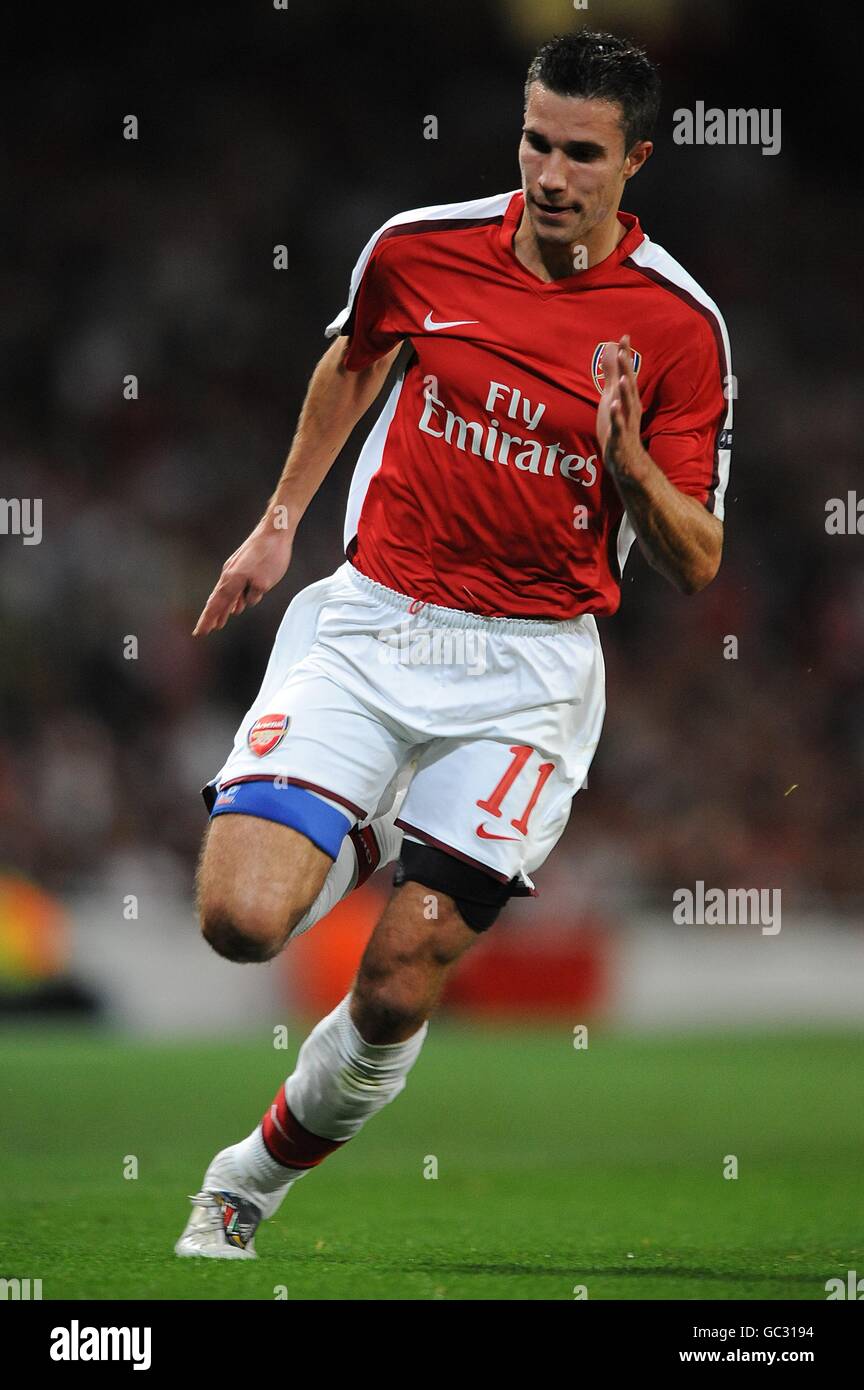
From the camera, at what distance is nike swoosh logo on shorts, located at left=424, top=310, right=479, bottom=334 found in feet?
16.3

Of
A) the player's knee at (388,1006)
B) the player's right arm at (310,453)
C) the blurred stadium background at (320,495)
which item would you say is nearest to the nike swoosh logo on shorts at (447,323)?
the player's right arm at (310,453)

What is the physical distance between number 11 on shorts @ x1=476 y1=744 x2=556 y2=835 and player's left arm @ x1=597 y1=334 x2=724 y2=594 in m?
0.61

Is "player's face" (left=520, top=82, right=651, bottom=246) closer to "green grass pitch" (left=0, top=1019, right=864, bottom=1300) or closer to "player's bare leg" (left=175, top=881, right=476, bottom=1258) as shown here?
"player's bare leg" (left=175, top=881, right=476, bottom=1258)

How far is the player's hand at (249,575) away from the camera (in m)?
5.04

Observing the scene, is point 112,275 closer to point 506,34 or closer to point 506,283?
point 506,34

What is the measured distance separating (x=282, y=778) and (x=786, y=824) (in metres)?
11.3

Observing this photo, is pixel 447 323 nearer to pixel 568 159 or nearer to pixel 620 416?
pixel 568 159

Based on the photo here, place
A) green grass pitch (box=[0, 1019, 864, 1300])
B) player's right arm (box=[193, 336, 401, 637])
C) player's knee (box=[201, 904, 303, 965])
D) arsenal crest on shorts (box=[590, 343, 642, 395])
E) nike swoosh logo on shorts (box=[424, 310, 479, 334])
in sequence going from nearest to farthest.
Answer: player's knee (box=[201, 904, 303, 965])
green grass pitch (box=[0, 1019, 864, 1300])
arsenal crest on shorts (box=[590, 343, 642, 395])
nike swoosh logo on shorts (box=[424, 310, 479, 334])
player's right arm (box=[193, 336, 401, 637])

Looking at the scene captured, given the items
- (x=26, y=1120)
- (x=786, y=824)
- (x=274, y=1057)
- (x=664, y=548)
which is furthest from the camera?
(x=786, y=824)

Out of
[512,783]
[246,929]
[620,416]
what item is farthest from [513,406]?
[246,929]

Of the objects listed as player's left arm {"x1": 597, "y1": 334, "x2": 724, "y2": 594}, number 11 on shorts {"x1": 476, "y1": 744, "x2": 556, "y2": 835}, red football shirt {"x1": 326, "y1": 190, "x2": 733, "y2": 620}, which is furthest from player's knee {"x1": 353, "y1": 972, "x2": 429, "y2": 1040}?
player's left arm {"x1": 597, "y1": 334, "x2": 724, "y2": 594}

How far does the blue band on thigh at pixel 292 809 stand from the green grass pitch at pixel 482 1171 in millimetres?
1035

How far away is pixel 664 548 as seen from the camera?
4.55 m
